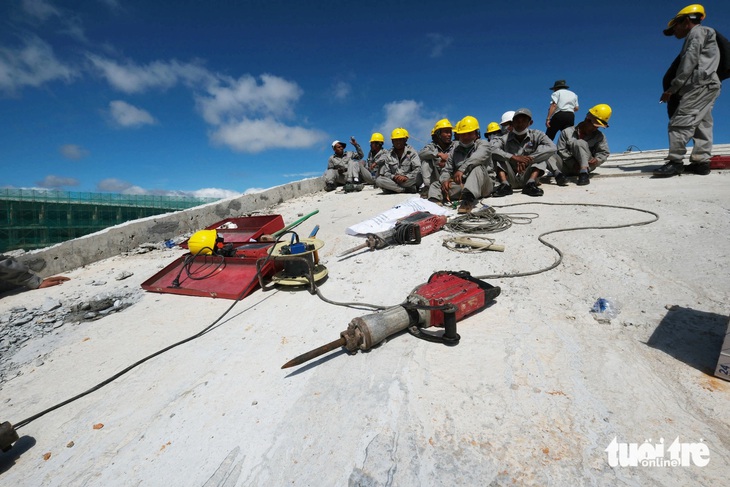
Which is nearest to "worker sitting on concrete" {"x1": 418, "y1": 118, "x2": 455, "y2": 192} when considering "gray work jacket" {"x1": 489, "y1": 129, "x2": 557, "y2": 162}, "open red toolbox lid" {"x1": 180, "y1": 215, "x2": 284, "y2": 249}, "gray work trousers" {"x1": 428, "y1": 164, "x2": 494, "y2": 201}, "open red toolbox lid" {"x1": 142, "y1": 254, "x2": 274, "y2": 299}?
"gray work trousers" {"x1": 428, "y1": 164, "x2": 494, "y2": 201}

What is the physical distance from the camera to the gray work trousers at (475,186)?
197 inches

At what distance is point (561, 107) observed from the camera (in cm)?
652

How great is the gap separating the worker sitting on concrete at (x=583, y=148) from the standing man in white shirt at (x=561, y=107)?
1.97 ft

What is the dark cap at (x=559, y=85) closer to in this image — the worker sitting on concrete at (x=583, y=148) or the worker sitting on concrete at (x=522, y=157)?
the worker sitting on concrete at (x=583, y=148)

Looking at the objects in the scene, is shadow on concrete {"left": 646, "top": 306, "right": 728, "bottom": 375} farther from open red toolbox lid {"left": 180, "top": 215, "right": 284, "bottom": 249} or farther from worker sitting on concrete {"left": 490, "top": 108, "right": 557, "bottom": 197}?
open red toolbox lid {"left": 180, "top": 215, "right": 284, "bottom": 249}

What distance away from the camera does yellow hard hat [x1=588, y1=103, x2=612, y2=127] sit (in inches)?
220

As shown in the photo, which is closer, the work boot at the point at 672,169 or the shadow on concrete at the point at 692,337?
the shadow on concrete at the point at 692,337

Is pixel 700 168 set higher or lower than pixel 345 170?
lower

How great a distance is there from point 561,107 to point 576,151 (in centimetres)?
133

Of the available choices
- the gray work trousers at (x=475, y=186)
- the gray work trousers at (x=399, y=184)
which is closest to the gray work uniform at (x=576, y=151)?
the gray work trousers at (x=475, y=186)

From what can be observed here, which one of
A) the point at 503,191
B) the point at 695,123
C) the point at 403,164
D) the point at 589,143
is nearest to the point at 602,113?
the point at 589,143

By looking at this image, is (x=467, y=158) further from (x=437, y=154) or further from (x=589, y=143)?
(x=589, y=143)

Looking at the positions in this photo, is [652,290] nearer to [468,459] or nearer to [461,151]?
[468,459]

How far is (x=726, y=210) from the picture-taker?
134 inches
